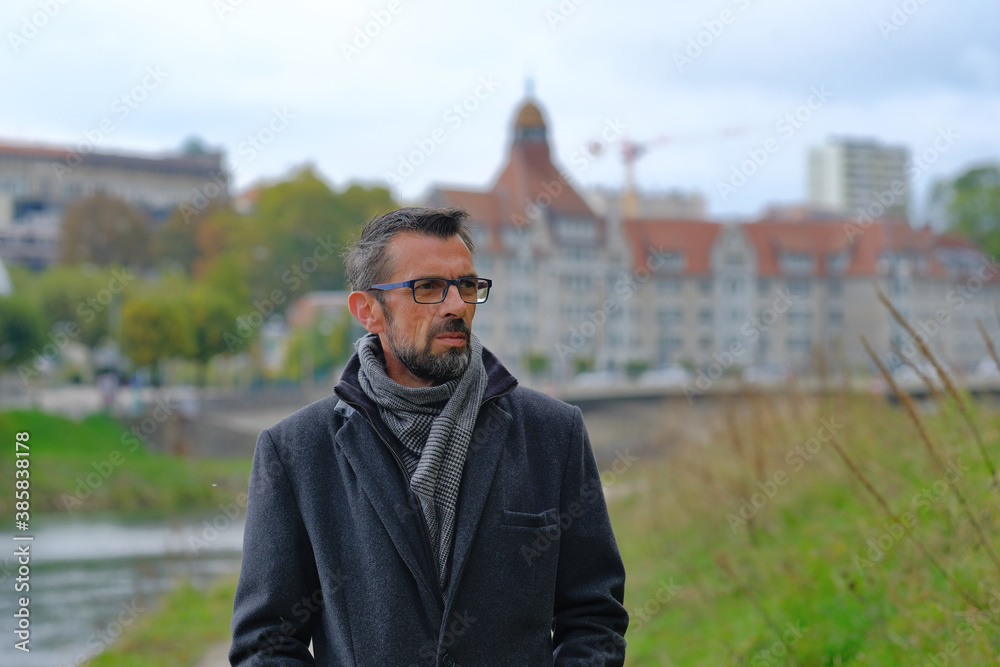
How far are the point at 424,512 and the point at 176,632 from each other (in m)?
10.6

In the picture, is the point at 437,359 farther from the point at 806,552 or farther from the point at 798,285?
the point at 798,285

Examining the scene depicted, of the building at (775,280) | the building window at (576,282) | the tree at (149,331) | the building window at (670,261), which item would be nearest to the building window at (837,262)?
the building at (775,280)

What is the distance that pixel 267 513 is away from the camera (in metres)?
2.45

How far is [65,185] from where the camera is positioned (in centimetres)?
8856

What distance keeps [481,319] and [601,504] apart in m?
56.2

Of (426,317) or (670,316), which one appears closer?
(426,317)

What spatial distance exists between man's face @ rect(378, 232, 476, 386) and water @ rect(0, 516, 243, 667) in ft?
34.2

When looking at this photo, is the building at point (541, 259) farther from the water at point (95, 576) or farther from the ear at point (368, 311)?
the ear at point (368, 311)

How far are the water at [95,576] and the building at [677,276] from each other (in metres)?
35.9

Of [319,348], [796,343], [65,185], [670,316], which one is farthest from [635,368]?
[65,185]

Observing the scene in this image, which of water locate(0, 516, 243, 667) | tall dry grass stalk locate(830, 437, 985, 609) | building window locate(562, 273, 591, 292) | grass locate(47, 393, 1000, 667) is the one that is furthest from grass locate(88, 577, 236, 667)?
building window locate(562, 273, 591, 292)

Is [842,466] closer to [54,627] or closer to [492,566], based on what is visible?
[492,566]

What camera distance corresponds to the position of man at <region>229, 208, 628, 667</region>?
2.40 metres

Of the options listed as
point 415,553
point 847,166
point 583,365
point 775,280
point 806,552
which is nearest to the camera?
point 415,553
